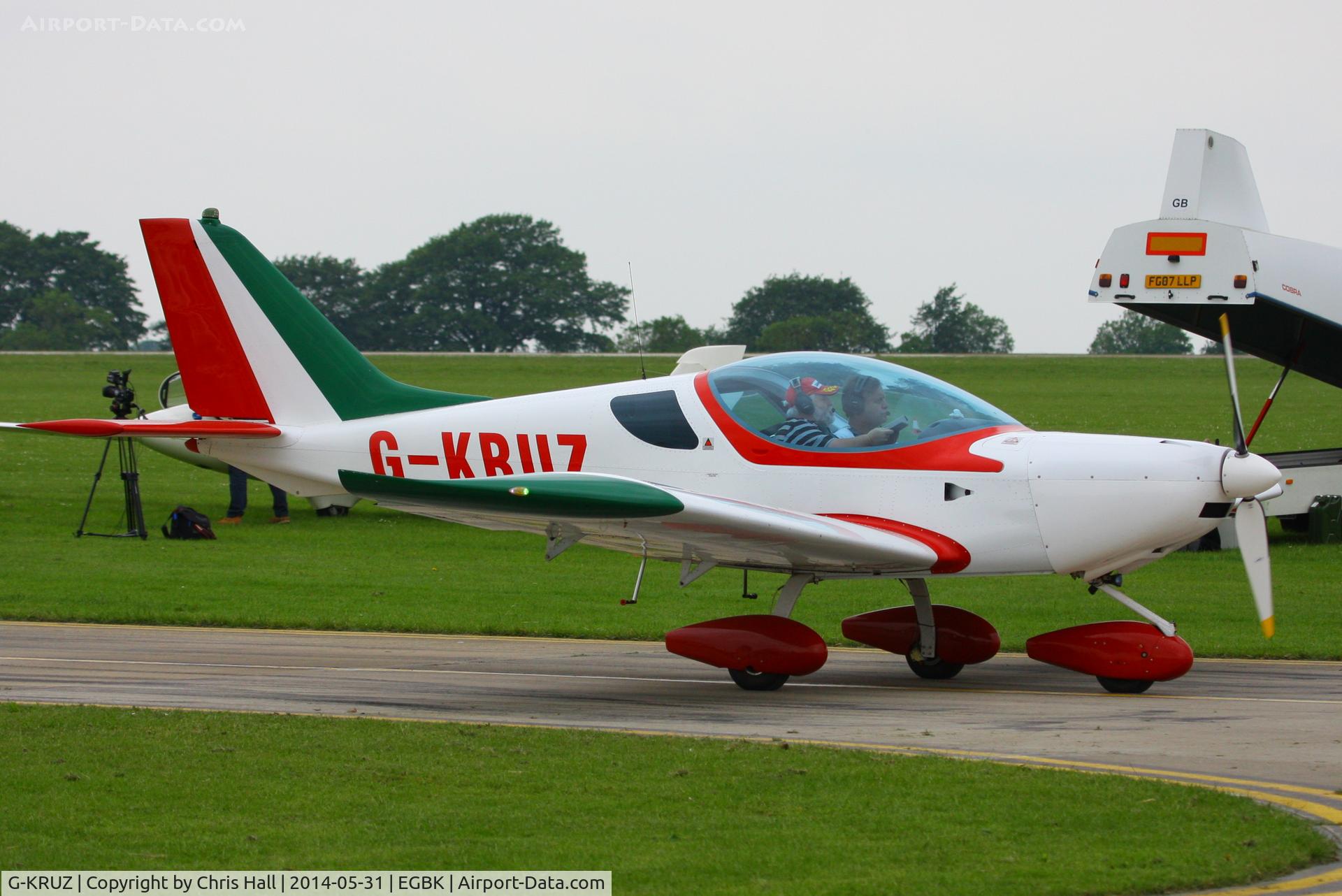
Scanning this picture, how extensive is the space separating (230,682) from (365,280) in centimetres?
9261

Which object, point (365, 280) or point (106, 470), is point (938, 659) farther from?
point (365, 280)

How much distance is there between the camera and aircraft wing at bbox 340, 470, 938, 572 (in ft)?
A: 36.9

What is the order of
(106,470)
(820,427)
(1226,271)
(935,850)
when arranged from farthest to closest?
(106,470) → (1226,271) → (820,427) → (935,850)

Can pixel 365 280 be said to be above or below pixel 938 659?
above

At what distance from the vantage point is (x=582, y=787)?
865 cm

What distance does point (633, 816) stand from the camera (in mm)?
7992

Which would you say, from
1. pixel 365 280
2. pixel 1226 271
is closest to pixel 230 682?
pixel 1226 271

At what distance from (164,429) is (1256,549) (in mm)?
9366

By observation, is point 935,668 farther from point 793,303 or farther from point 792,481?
point 793,303

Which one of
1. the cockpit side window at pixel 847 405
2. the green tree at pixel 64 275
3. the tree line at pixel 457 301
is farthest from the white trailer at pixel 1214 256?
the green tree at pixel 64 275

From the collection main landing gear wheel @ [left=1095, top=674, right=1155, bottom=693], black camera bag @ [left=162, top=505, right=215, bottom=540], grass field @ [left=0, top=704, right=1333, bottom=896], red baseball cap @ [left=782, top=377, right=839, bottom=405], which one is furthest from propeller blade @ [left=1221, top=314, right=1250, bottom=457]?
black camera bag @ [left=162, top=505, right=215, bottom=540]

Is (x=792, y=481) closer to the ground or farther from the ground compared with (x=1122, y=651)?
farther from the ground

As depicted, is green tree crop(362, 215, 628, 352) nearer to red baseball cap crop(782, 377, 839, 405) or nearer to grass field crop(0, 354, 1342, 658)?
grass field crop(0, 354, 1342, 658)

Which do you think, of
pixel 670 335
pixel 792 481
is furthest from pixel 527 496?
pixel 670 335
